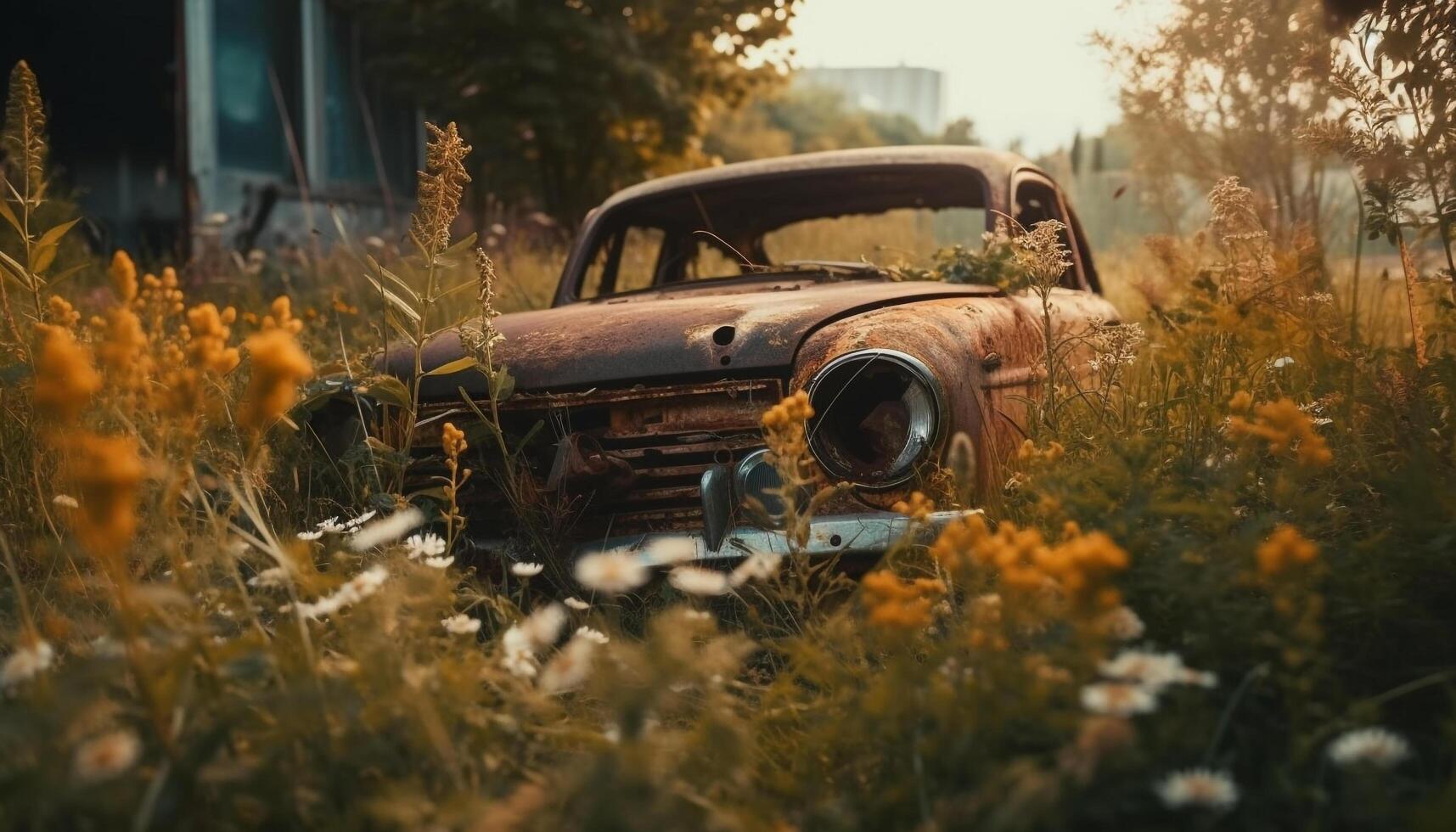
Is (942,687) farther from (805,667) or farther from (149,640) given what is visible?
(149,640)

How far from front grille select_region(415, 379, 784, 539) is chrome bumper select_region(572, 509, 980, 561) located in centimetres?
17

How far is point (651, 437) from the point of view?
9.36 feet

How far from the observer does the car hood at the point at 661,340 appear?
2.76 meters

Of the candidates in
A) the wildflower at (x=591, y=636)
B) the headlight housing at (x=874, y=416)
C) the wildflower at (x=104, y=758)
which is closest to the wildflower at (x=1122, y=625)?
the wildflower at (x=591, y=636)

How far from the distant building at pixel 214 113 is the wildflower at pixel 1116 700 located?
8.92 meters

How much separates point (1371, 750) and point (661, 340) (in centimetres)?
176

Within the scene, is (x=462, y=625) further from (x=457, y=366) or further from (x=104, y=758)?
(x=457, y=366)

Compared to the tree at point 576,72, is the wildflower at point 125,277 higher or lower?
lower

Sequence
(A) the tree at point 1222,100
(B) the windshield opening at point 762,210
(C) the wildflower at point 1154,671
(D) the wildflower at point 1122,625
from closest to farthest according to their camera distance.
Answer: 1. (C) the wildflower at point 1154,671
2. (D) the wildflower at point 1122,625
3. (B) the windshield opening at point 762,210
4. (A) the tree at point 1222,100

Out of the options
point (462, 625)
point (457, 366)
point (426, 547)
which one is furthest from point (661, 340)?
point (462, 625)

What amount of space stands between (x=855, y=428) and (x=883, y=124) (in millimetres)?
78853

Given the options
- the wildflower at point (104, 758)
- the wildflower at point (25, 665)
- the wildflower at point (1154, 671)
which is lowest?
the wildflower at point (25, 665)

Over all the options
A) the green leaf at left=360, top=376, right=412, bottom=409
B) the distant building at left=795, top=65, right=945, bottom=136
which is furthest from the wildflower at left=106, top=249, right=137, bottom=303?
the distant building at left=795, top=65, right=945, bottom=136

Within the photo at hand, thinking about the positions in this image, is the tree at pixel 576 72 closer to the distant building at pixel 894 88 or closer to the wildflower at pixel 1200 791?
the wildflower at pixel 1200 791
